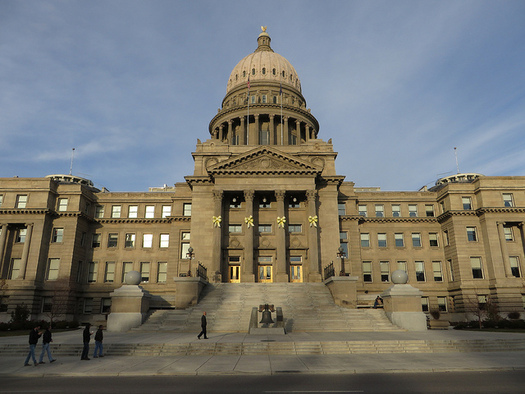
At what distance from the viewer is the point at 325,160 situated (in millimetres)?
53031

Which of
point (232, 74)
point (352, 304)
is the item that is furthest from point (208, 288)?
point (232, 74)

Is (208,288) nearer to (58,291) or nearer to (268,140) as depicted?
(58,291)

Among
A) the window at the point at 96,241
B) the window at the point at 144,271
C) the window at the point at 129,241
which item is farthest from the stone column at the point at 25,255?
the window at the point at 144,271

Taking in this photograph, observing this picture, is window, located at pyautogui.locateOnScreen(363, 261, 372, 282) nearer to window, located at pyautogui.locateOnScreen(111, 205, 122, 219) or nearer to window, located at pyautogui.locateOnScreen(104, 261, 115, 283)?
window, located at pyautogui.locateOnScreen(104, 261, 115, 283)

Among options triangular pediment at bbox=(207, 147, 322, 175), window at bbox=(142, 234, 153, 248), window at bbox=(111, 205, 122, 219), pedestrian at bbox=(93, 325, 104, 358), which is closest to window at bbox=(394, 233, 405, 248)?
triangular pediment at bbox=(207, 147, 322, 175)

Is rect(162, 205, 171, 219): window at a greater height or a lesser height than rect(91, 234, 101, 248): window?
greater

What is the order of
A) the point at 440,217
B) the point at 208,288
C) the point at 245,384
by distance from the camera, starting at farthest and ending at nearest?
1. the point at 440,217
2. the point at 208,288
3. the point at 245,384

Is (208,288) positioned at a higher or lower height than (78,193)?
lower

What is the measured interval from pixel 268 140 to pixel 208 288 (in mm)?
37365

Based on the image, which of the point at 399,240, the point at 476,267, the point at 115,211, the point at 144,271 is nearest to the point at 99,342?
the point at 144,271

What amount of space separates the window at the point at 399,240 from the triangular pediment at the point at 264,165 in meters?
19.6

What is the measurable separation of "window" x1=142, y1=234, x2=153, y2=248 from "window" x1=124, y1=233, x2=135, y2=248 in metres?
1.55

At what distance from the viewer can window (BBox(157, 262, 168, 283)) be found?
56.8 meters

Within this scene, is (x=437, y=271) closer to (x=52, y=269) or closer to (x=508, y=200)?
(x=508, y=200)
